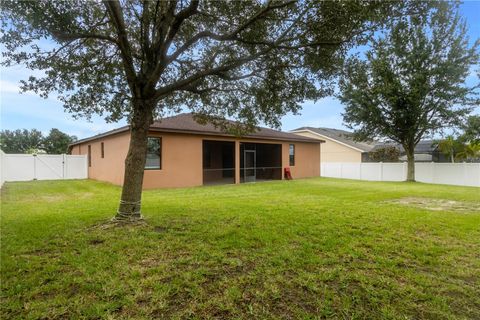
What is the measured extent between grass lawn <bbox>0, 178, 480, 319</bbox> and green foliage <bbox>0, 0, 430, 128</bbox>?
2.99m

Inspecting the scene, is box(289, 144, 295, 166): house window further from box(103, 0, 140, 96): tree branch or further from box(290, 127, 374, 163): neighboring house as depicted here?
box(103, 0, 140, 96): tree branch

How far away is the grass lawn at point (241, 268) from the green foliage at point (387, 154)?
71.5ft

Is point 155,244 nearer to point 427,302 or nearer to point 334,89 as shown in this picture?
point 427,302

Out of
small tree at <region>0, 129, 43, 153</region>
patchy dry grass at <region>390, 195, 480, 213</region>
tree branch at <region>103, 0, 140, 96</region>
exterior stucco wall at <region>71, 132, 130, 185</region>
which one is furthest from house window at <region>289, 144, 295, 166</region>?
small tree at <region>0, 129, 43, 153</region>

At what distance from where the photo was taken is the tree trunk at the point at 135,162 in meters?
6.11

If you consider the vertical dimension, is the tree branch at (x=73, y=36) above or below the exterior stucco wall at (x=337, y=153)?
→ above

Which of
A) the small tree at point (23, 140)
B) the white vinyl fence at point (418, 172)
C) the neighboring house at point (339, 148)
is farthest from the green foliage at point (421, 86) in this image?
the small tree at point (23, 140)

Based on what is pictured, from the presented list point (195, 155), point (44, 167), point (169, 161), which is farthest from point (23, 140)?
point (195, 155)

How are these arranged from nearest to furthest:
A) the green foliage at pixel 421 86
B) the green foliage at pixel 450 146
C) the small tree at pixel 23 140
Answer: the green foliage at pixel 421 86 < the green foliage at pixel 450 146 < the small tree at pixel 23 140

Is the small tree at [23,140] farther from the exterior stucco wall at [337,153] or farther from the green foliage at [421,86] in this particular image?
the green foliage at [421,86]

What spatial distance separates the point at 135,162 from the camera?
6.09 metres

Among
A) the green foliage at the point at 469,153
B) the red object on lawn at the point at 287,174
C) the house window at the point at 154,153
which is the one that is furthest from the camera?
the green foliage at the point at 469,153

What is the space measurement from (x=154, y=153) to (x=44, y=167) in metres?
9.17

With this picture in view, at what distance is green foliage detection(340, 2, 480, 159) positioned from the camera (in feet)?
54.2
